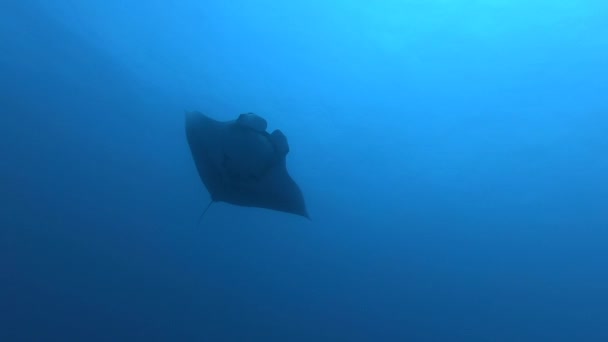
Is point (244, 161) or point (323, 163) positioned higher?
point (323, 163)

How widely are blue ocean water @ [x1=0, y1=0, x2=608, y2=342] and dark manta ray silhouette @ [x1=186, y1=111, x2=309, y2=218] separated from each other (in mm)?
2441

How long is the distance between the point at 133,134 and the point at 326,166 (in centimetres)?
446

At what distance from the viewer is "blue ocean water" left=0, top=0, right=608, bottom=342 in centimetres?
687

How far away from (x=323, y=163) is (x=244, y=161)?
4422 millimetres

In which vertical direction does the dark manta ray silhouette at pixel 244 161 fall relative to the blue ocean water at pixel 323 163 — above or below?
below

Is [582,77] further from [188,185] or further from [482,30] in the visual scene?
[188,185]

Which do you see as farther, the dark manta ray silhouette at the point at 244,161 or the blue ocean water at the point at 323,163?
the blue ocean water at the point at 323,163

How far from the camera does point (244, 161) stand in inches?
206

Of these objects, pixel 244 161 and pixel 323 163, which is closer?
pixel 244 161

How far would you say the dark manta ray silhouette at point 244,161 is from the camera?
199 inches

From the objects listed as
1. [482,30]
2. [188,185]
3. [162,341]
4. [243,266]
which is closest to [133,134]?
[188,185]

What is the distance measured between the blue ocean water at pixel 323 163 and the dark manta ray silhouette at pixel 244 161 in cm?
244

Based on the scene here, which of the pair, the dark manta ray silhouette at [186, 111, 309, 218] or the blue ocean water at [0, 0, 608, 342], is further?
the blue ocean water at [0, 0, 608, 342]

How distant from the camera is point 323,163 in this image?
9.52 meters
